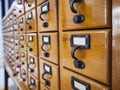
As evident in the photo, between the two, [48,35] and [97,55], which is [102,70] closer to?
[97,55]

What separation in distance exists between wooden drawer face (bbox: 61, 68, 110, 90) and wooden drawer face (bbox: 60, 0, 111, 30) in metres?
0.17

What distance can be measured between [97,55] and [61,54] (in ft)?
0.94

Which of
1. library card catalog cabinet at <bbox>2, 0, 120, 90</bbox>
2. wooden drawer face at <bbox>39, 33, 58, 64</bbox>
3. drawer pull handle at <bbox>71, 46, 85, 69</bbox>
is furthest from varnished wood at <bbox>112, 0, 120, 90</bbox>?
wooden drawer face at <bbox>39, 33, 58, 64</bbox>

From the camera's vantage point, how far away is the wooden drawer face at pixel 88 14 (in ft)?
1.57

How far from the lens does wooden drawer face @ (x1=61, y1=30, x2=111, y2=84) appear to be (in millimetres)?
485

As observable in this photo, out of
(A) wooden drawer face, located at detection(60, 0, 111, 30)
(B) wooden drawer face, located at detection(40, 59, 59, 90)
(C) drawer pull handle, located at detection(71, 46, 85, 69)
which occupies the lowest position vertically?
(B) wooden drawer face, located at detection(40, 59, 59, 90)

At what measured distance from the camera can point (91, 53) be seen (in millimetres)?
553

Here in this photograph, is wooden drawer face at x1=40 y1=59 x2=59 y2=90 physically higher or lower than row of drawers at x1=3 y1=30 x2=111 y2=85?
lower

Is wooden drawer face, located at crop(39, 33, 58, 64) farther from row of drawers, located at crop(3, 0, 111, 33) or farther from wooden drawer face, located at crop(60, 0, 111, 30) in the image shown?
wooden drawer face, located at crop(60, 0, 111, 30)

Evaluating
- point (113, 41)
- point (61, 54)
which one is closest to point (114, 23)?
point (113, 41)

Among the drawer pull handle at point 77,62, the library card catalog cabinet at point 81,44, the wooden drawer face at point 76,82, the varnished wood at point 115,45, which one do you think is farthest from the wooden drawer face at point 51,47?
the varnished wood at point 115,45

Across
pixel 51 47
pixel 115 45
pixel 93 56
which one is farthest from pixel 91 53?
pixel 51 47

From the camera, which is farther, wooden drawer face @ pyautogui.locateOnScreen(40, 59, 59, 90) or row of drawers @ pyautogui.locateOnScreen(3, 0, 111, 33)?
wooden drawer face @ pyautogui.locateOnScreen(40, 59, 59, 90)

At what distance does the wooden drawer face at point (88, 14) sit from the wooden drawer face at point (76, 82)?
17cm
